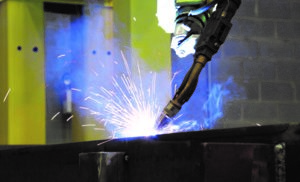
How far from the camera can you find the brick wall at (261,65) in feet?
9.06

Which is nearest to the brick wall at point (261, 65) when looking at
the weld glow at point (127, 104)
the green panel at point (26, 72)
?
the weld glow at point (127, 104)

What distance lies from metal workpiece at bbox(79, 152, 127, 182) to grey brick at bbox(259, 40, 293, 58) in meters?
2.16

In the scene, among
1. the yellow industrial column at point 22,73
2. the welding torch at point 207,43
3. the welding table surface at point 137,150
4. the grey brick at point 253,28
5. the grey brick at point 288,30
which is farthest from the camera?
the grey brick at point 288,30

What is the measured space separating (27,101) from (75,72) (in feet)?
0.70

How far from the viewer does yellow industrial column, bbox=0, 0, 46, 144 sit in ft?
4.87

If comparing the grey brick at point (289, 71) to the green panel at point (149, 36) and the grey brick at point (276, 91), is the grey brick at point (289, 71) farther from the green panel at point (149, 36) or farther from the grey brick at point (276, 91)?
the green panel at point (149, 36)

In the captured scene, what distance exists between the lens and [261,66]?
2.87 meters

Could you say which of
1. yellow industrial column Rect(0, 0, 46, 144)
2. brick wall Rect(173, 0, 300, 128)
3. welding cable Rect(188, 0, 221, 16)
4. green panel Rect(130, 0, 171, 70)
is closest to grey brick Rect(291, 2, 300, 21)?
brick wall Rect(173, 0, 300, 128)

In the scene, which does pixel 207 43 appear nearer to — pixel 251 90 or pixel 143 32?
pixel 143 32

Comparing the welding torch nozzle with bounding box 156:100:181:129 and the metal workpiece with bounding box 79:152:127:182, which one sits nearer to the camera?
the metal workpiece with bounding box 79:152:127:182

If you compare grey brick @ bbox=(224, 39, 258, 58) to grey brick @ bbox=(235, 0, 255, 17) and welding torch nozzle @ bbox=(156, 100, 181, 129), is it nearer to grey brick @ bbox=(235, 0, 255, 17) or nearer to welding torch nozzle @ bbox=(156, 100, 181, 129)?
grey brick @ bbox=(235, 0, 255, 17)

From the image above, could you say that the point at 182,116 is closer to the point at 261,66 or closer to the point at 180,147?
the point at 261,66

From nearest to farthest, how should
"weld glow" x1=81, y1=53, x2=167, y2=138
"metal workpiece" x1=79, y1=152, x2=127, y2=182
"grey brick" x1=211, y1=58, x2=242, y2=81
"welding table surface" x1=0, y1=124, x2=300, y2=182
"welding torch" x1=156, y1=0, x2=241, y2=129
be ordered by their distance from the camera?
"welding table surface" x1=0, y1=124, x2=300, y2=182 < "metal workpiece" x1=79, y1=152, x2=127, y2=182 < "welding torch" x1=156, y1=0, x2=241, y2=129 < "weld glow" x1=81, y1=53, x2=167, y2=138 < "grey brick" x1=211, y1=58, x2=242, y2=81

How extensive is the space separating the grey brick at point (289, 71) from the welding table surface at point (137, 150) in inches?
82.1
